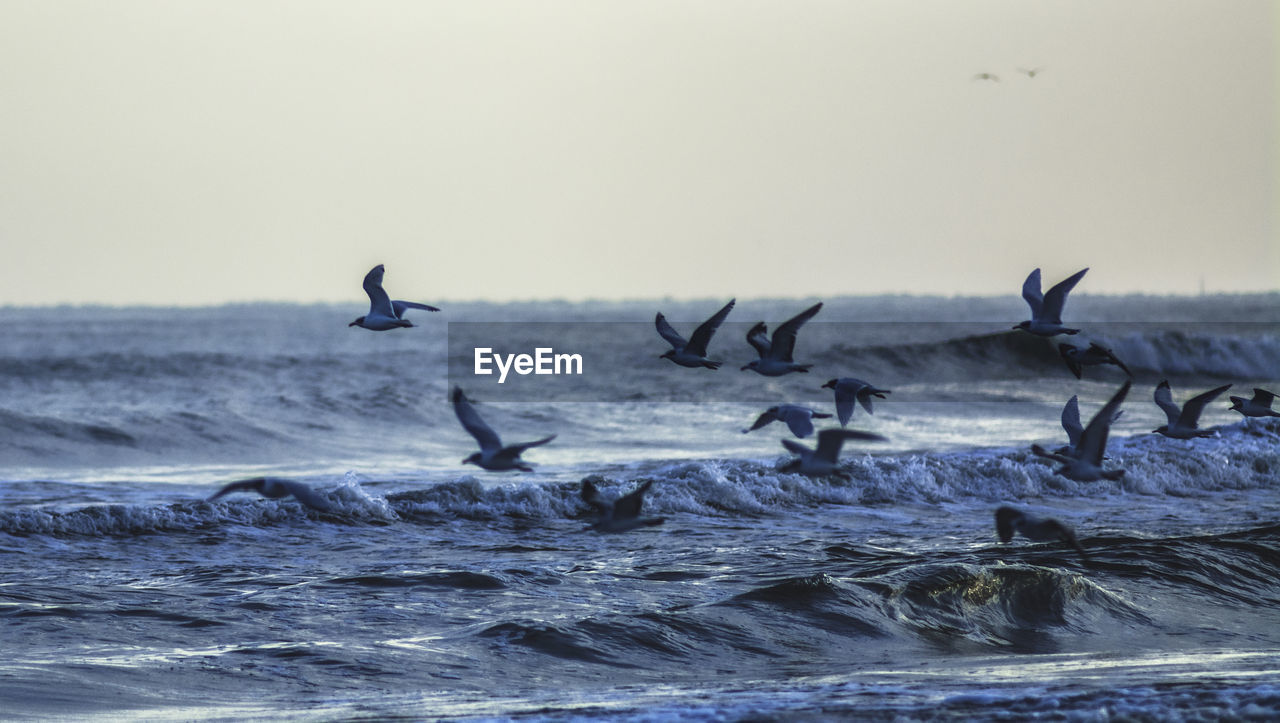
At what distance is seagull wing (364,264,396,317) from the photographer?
11148 mm

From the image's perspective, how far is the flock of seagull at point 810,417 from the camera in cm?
807

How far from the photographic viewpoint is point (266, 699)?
902cm

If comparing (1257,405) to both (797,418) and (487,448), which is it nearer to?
(797,418)

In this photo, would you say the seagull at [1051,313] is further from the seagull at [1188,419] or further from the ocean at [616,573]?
the ocean at [616,573]

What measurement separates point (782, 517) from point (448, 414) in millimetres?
13010

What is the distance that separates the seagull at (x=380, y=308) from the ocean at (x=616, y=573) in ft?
7.84

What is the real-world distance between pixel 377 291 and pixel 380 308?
208mm

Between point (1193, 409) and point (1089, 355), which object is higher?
point (1089, 355)

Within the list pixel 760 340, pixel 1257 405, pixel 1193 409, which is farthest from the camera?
pixel 1257 405

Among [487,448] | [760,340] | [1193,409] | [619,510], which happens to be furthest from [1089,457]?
[487,448]

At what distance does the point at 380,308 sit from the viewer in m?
11.2

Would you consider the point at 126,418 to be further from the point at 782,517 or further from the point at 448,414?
the point at 782,517

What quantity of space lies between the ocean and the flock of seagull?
113 centimetres

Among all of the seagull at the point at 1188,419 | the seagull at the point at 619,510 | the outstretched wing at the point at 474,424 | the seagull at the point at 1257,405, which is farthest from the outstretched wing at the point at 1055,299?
the outstretched wing at the point at 474,424
